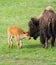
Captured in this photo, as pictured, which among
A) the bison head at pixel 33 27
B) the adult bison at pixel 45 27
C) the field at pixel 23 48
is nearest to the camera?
the field at pixel 23 48

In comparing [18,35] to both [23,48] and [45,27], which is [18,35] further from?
[45,27]

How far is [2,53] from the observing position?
14414 millimetres

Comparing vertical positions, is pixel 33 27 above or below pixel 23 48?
A: above

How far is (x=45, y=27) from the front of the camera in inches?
597

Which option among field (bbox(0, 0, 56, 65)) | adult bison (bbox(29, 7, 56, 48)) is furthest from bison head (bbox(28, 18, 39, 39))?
field (bbox(0, 0, 56, 65))

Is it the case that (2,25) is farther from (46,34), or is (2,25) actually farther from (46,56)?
(46,56)

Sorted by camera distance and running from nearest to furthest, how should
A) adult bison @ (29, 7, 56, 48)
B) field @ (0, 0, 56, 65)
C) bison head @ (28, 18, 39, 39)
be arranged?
field @ (0, 0, 56, 65), adult bison @ (29, 7, 56, 48), bison head @ (28, 18, 39, 39)

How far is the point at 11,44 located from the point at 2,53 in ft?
3.70

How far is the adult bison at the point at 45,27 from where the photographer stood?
15.0m

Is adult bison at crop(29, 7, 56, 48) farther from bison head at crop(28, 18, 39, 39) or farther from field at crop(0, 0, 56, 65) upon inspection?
Result: field at crop(0, 0, 56, 65)

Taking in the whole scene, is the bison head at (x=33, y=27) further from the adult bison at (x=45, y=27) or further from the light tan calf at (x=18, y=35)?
the light tan calf at (x=18, y=35)

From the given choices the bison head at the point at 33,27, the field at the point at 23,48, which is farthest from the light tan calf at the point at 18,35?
the bison head at the point at 33,27

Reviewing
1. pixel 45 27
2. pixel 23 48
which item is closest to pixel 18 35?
pixel 23 48

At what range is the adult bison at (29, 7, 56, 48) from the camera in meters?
15.0
